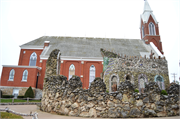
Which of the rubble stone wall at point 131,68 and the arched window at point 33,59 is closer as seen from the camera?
the rubble stone wall at point 131,68

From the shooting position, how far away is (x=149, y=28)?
123ft

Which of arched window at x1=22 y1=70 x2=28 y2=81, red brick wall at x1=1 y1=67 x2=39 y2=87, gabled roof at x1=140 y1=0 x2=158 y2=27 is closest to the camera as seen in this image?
red brick wall at x1=1 y1=67 x2=39 y2=87

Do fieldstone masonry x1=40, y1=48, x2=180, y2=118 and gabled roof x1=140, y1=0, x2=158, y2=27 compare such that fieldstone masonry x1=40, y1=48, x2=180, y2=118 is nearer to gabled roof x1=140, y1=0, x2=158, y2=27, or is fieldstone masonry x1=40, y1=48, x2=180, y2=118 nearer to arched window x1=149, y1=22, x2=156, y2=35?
arched window x1=149, y1=22, x2=156, y2=35

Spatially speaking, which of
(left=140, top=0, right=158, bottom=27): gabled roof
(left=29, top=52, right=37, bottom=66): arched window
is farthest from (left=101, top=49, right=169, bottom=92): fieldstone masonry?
(left=140, top=0, right=158, bottom=27): gabled roof

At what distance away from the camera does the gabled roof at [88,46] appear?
104 ft

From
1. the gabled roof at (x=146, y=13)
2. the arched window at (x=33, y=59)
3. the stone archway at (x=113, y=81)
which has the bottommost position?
the stone archway at (x=113, y=81)

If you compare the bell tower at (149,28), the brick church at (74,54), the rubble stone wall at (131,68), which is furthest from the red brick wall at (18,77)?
the bell tower at (149,28)

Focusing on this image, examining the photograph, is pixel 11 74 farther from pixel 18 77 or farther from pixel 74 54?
pixel 74 54

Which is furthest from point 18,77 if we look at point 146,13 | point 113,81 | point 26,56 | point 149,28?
point 146,13

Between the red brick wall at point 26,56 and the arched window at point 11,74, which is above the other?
the red brick wall at point 26,56

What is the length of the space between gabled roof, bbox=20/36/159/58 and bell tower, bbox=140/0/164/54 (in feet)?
7.18

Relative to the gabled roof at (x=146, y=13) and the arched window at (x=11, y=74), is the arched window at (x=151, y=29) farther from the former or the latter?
the arched window at (x=11, y=74)

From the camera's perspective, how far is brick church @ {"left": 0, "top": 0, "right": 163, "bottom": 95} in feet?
88.9

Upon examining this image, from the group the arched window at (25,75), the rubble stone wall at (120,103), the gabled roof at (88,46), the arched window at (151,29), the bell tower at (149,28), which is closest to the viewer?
the rubble stone wall at (120,103)
